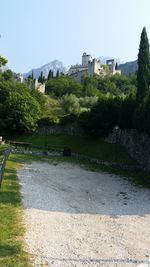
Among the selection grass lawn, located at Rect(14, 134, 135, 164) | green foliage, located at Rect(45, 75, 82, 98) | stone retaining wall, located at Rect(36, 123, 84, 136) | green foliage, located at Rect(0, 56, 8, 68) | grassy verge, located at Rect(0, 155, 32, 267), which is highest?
green foliage, located at Rect(45, 75, 82, 98)

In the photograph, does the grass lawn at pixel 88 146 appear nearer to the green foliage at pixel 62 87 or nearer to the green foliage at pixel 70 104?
the green foliage at pixel 70 104

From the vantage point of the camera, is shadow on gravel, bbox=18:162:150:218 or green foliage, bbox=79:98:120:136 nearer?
shadow on gravel, bbox=18:162:150:218

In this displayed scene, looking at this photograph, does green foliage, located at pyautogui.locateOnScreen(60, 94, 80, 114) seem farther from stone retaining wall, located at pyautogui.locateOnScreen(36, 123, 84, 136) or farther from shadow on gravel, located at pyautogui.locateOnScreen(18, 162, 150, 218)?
shadow on gravel, located at pyautogui.locateOnScreen(18, 162, 150, 218)

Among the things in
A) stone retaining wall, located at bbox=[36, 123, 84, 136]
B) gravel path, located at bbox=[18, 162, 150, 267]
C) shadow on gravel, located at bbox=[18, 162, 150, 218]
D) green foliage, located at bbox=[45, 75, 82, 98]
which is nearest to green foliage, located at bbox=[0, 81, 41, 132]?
stone retaining wall, located at bbox=[36, 123, 84, 136]

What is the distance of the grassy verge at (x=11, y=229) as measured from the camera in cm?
871

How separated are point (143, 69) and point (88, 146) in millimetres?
16657

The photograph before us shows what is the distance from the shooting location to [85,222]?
13484 millimetres

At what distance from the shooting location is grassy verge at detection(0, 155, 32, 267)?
8.71 metres

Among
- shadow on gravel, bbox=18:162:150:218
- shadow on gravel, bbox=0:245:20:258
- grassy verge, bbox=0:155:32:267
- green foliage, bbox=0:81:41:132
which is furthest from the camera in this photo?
green foliage, bbox=0:81:41:132

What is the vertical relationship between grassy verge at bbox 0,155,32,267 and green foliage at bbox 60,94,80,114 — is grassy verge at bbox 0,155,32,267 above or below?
below

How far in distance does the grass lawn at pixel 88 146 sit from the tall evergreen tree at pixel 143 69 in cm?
740

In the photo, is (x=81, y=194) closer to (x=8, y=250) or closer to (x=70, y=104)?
(x=8, y=250)

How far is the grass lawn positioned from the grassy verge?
74.5 feet

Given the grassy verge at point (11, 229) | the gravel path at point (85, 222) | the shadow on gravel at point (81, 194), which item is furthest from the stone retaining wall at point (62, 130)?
the grassy verge at point (11, 229)
